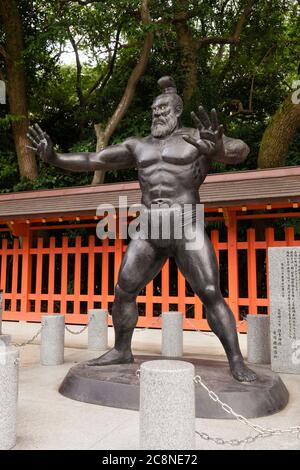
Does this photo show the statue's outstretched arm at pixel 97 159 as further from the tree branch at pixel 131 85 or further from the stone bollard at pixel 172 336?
the tree branch at pixel 131 85

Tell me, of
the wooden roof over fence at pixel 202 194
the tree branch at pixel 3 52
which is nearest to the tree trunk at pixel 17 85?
the tree branch at pixel 3 52

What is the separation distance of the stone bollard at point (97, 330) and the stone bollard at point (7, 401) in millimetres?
3556

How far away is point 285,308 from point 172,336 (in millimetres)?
1635

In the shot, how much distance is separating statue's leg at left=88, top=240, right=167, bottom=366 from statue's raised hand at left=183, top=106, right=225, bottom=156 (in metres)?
1.07

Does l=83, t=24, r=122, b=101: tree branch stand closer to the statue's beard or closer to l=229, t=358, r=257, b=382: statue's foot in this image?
the statue's beard

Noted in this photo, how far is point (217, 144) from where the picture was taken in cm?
336

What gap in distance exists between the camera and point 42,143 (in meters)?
3.98

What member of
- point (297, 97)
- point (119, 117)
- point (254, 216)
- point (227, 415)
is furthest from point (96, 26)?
point (227, 415)

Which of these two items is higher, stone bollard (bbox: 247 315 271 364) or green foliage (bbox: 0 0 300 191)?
green foliage (bbox: 0 0 300 191)

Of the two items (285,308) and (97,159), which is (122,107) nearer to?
(97,159)

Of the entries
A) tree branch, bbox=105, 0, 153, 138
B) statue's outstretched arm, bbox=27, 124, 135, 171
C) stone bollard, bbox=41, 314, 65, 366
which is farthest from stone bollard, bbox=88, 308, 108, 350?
tree branch, bbox=105, 0, 153, 138

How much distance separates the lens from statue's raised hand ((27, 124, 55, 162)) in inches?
156

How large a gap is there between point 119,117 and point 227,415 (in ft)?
29.1
